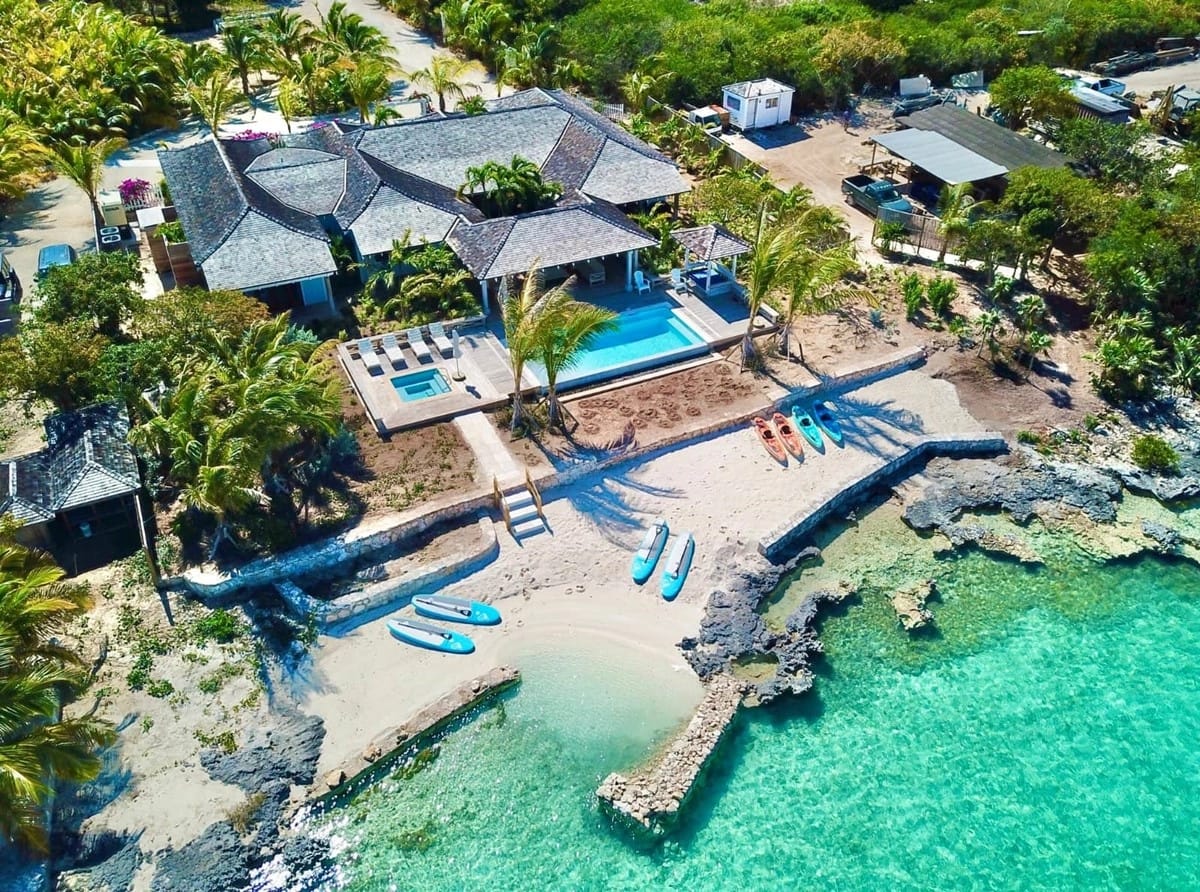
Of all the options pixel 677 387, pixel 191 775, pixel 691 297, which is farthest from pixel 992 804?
pixel 691 297

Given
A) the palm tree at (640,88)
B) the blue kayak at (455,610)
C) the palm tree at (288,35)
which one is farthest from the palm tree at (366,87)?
the blue kayak at (455,610)

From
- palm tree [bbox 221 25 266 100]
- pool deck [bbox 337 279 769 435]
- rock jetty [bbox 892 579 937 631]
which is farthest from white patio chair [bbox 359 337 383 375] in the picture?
palm tree [bbox 221 25 266 100]

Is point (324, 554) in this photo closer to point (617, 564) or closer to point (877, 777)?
point (617, 564)

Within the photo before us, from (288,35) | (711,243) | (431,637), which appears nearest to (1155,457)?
(711,243)

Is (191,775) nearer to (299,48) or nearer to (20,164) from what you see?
(20,164)

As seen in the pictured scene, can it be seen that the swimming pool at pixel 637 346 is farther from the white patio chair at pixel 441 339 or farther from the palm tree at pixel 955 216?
the palm tree at pixel 955 216

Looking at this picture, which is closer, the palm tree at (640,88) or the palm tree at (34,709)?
the palm tree at (34,709)
